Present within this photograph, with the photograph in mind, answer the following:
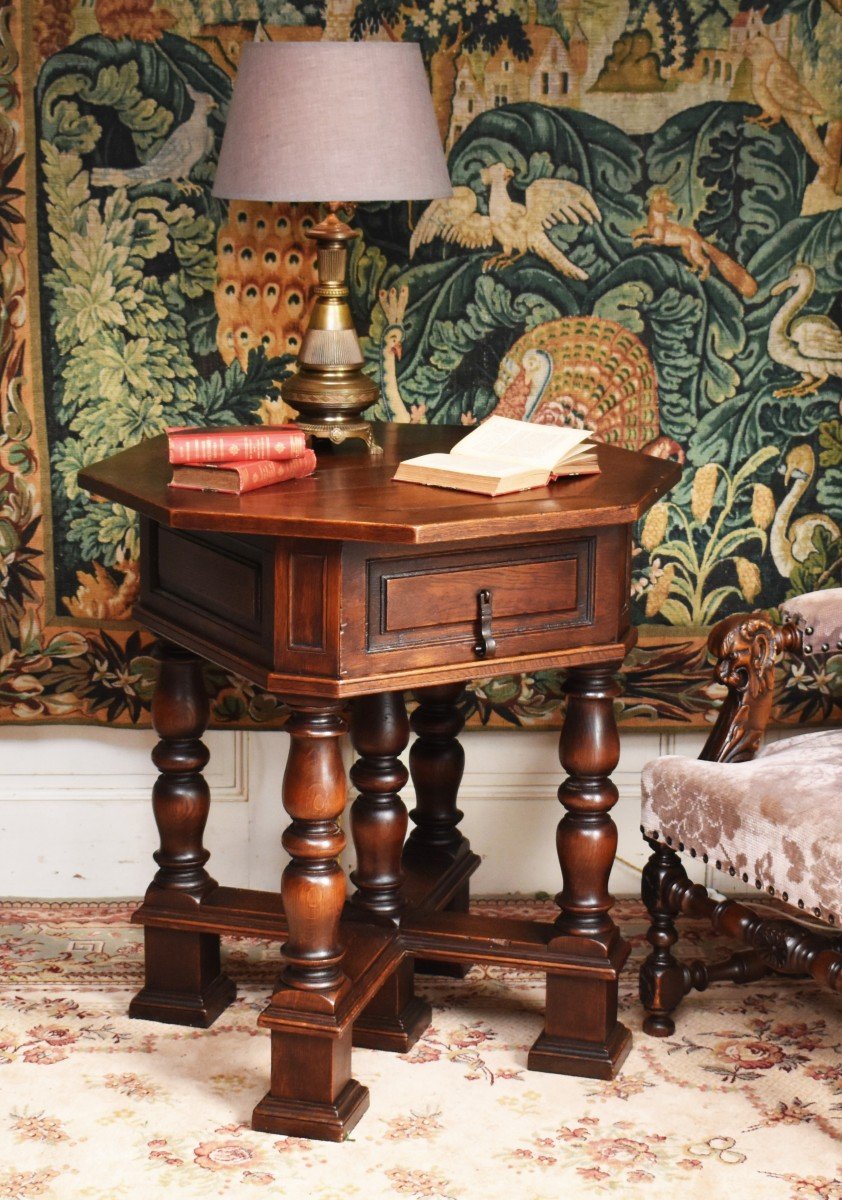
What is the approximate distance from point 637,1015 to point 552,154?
1.77 metres

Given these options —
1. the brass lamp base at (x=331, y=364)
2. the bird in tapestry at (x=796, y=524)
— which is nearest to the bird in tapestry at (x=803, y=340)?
the bird in tapestry at (x=796, y=524)

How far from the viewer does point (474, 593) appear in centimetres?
252

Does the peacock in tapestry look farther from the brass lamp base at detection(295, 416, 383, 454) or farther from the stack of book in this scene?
the stack of book

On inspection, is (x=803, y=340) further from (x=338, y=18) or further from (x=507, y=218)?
(x=338, y=18)

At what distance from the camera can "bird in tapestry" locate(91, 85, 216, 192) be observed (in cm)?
325

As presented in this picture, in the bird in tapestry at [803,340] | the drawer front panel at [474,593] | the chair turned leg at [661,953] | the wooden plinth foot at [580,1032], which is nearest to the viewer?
the drawer front panel at [474,593]

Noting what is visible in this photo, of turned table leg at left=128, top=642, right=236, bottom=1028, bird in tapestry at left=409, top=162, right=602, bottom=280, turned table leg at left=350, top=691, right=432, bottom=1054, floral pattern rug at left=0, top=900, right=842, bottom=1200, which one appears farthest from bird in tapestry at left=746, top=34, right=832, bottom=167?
floral pattern rug at left=0, top=900, right=842, bottom=1200

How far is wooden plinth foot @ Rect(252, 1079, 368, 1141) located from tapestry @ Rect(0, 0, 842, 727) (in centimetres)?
107

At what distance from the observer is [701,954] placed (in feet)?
10.9

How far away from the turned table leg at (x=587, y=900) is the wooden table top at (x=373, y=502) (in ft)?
1.06

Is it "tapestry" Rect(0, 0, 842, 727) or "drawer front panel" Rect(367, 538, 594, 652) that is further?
"tapestry" Rect(0, 0, 842, 727)

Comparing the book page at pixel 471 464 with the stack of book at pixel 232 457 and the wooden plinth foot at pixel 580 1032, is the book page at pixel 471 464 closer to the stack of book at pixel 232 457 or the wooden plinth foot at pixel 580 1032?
the stack of book at pixel 232 457

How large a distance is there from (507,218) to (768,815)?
1409mm

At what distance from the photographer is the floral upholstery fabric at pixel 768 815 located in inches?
98.8
